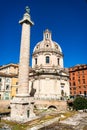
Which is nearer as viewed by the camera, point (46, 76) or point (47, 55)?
point (46, 76)

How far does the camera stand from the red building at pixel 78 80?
6469 centimetres

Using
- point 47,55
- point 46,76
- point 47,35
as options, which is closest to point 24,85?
point 46,76

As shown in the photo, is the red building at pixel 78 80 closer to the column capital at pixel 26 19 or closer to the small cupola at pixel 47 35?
the small cupola at pixel 47 35

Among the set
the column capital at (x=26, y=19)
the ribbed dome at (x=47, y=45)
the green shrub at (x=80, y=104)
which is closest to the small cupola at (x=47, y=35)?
the ribbed dome at (x=47, y=45)

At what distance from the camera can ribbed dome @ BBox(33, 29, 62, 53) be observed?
53619 mm

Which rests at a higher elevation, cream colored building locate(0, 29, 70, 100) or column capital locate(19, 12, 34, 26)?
column capital locate(19, 12, 34, 26)

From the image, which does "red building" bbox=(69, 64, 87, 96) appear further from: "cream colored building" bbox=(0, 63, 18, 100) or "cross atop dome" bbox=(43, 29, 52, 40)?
"cream colored building" bbox=(0, 63, 18, 100)

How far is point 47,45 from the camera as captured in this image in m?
54.6

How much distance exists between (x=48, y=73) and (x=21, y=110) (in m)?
24.1

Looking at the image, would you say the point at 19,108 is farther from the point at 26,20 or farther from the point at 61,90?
the point at 61,90

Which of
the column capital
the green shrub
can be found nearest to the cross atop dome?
the column capital

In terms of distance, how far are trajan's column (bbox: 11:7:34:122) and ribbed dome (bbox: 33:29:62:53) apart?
21075 millimetres

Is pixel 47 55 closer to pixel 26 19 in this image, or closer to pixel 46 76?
pixel 46 76

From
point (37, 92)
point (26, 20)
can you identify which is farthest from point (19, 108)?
point (37, 92)
